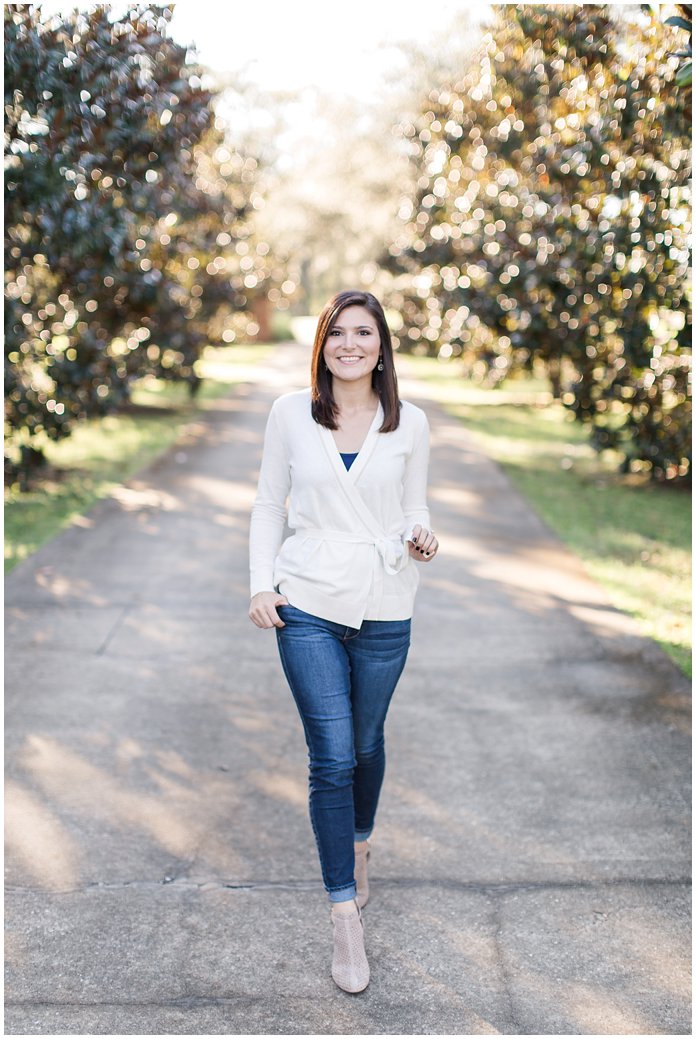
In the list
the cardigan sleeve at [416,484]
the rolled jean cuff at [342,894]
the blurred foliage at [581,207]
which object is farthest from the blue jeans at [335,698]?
the blurred foliage at [581,207]

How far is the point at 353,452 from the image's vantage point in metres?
3.54

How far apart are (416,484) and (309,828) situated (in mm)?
1578

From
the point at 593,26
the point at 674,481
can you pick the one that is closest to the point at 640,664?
the point at 593,26

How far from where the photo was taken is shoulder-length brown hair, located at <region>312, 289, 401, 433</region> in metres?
3.54

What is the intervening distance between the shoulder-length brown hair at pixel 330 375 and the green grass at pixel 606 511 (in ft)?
11.2

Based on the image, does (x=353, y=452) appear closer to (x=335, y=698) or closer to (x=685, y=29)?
(x=335, y=698)

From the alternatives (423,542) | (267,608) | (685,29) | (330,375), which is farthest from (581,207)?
(267,608)

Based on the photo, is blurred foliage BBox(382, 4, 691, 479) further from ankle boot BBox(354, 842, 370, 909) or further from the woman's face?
ankle boot BBox(354, 842, 370, 909)

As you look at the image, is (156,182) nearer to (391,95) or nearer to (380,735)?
(380,735)

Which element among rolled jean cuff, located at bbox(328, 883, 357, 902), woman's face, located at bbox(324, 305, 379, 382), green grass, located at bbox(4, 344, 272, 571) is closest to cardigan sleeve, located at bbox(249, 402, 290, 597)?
woman's face, located at bbox(324, 305, 379, 382)

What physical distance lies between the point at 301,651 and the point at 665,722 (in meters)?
2.83

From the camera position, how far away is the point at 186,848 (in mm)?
4172

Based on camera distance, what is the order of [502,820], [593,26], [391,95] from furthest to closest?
[391,95] < [593,26] < [502,820]

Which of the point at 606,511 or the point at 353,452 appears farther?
the point at 606,511
